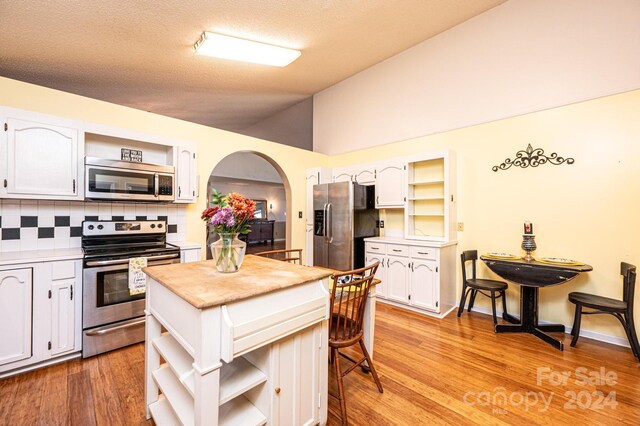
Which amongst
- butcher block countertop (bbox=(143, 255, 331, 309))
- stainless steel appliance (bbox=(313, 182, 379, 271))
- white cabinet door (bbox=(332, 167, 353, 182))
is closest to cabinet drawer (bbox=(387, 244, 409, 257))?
stainless steel appliance (bbox=(313, 182, 379, 271))

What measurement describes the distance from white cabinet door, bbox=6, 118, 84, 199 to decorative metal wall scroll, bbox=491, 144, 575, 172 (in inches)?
Result: 182

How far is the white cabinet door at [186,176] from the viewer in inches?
124

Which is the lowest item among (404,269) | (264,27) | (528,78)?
(404,269)

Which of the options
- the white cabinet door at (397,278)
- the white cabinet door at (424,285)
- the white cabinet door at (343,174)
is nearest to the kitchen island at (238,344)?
the white cabinet door at (424,285)

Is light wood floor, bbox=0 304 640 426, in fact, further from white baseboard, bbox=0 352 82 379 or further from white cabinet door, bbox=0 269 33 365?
white cabinet door, bbox=0 269 33 365

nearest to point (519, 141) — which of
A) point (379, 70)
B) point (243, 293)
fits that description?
point (379, 70)

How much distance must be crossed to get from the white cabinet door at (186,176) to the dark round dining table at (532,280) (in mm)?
3524

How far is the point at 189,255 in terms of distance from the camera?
9.76 feet

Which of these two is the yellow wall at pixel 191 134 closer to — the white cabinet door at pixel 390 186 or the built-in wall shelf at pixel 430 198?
the white cabinet door at pixel 390 186

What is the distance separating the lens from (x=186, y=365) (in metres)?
1.27

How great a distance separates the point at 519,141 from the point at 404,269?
205cm

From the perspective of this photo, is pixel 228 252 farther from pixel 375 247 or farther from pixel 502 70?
pixel 502 70

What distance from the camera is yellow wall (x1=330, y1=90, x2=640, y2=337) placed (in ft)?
8.34

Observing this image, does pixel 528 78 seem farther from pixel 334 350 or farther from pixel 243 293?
pixel 243 293
